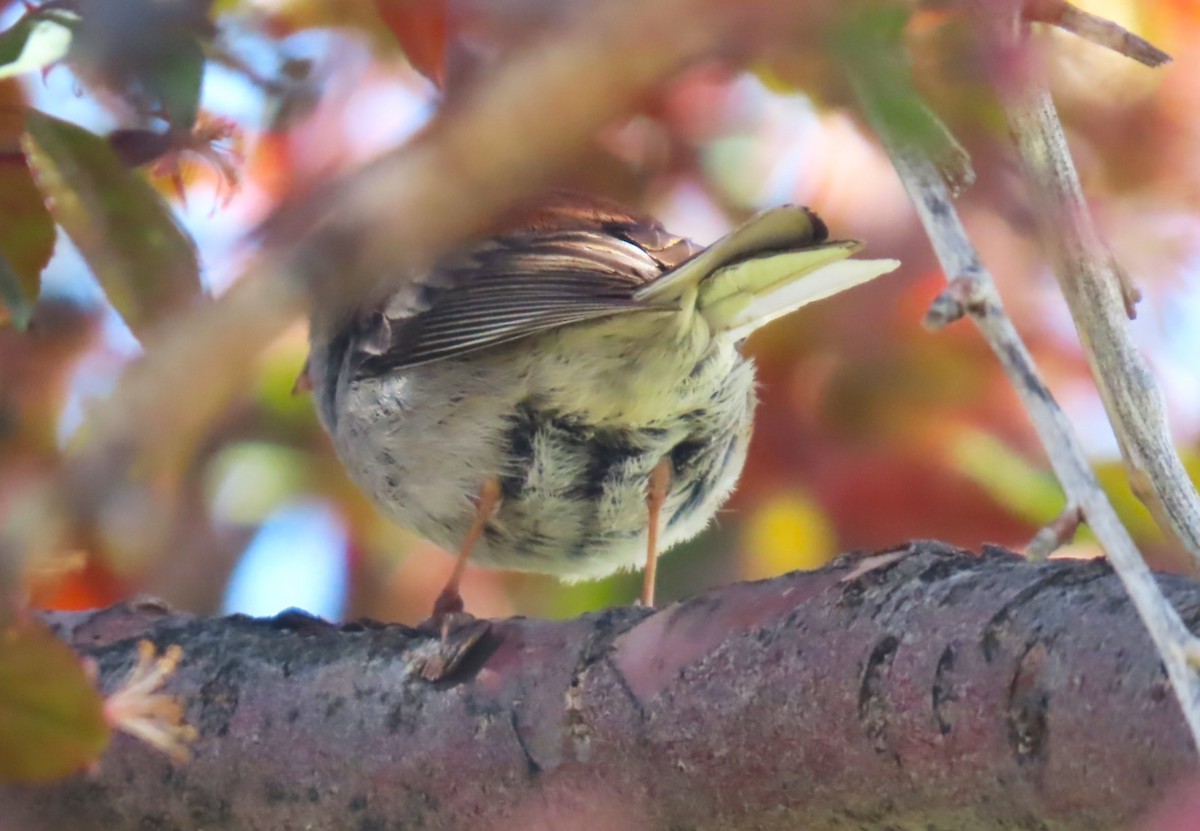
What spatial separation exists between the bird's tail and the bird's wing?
0.27ft

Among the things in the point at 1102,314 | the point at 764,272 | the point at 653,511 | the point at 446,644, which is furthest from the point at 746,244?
the point at 1102,314

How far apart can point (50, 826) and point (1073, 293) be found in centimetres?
138

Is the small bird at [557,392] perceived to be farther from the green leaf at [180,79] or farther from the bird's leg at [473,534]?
the green leaf at [180,79]

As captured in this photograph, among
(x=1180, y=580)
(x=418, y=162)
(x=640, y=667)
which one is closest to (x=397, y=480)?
(x=640, y=667)

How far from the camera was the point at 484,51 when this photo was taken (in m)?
0.88

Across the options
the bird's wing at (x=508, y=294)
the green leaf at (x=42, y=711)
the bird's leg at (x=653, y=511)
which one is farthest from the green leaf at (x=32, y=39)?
the bird's leg at (x=653, y=511)

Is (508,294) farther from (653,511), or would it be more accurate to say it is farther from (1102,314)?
(1102,314)

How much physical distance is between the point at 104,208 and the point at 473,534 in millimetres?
1464

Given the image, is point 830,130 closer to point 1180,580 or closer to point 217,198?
point 217,198

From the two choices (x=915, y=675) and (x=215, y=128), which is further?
(x=215, y=128)

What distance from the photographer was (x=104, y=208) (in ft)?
3.81

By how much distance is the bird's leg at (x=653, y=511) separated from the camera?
253 cm

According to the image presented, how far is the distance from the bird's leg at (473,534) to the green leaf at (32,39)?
4.87ft

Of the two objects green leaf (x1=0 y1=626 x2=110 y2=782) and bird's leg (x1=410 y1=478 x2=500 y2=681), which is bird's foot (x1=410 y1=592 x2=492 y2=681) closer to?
bird's leg (x1=410 y1=478 x2=500 y2=681)
